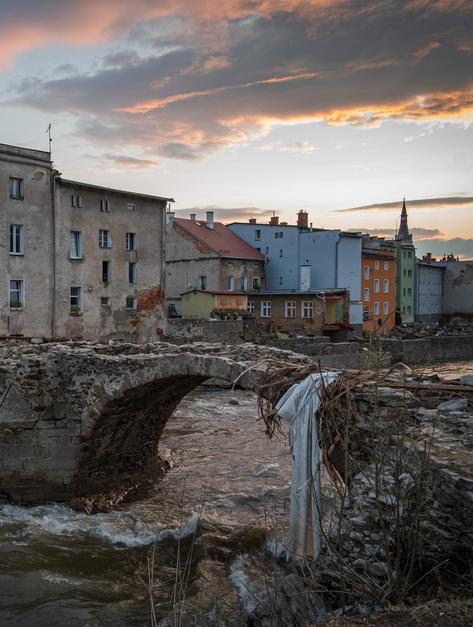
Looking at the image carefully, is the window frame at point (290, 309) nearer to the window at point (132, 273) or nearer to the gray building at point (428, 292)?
the window at point (132, 273)

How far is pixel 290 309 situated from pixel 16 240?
1735 cm

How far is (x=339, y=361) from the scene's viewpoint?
104ft

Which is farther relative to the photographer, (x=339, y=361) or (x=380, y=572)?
(x=339, y=361)

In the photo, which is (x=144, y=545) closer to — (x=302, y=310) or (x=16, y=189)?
(x=16, y=189)

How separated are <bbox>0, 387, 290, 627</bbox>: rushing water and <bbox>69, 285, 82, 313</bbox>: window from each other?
13550mm

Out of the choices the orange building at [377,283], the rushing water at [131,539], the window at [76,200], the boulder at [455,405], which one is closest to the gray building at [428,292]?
the orange building at [377,283]

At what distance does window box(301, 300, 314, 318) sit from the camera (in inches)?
1452

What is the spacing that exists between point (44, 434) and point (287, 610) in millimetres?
6802

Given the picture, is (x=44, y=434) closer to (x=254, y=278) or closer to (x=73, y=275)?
(x=73, y=275)

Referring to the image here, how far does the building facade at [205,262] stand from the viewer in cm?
3816

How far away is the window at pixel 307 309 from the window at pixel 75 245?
48.2ft

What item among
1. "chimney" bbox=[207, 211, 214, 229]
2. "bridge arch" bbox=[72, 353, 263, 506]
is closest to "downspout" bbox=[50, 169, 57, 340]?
"bridge arch" bbox=[72, 353, 263, 506]

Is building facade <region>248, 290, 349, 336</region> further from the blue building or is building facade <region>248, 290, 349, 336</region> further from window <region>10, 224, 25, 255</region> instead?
window <region>10, 224, 25, 255</region>

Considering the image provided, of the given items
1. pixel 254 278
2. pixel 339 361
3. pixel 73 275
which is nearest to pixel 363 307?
pixel 254 278
